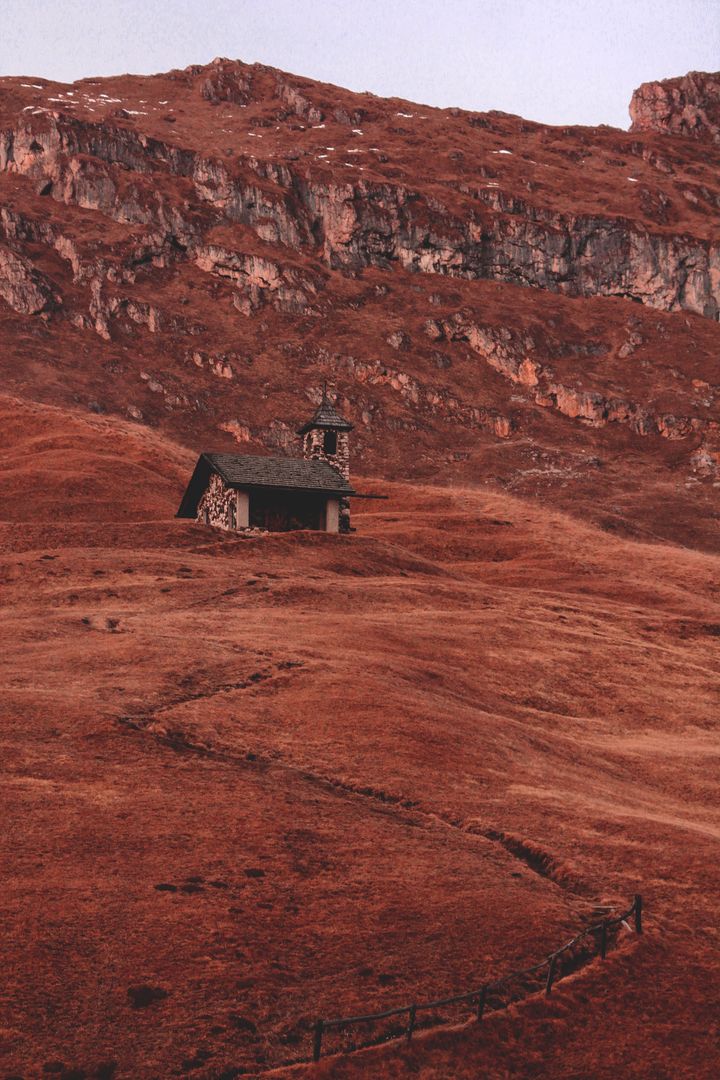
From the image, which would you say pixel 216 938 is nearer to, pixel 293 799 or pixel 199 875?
pixel 199 875

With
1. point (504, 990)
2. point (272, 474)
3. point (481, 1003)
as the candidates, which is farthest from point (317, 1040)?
point (272, 474)

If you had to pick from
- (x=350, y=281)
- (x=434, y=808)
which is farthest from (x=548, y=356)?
(x=434, y=808)

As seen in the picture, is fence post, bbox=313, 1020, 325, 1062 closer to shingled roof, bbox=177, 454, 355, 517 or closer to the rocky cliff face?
shingled roof, bbox=177, 454, 355, 517

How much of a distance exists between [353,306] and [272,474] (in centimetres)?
11746

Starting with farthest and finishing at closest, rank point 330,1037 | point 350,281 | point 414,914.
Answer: point 350,281
point 414,914
point 330,1037

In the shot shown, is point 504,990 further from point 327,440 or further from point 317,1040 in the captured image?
point 327,440

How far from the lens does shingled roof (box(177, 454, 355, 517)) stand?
53.9 metres

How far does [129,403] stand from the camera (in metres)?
134

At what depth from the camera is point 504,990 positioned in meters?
12.2

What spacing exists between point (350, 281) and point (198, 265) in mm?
24690

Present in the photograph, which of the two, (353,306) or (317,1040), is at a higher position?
(353,306)

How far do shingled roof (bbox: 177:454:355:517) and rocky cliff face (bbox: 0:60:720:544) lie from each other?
2785 inches

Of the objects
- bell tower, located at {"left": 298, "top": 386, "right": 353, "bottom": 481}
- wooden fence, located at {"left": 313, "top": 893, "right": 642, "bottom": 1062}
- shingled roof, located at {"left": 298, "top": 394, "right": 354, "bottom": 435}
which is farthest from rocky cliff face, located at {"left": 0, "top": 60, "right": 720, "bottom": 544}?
wooden fence, located at {"left": 313, "top": 893, "right": 642, "bottom": 1062}

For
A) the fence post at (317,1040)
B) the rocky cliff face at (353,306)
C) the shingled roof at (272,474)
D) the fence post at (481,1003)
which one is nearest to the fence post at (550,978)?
the fence post at (481,1003)
